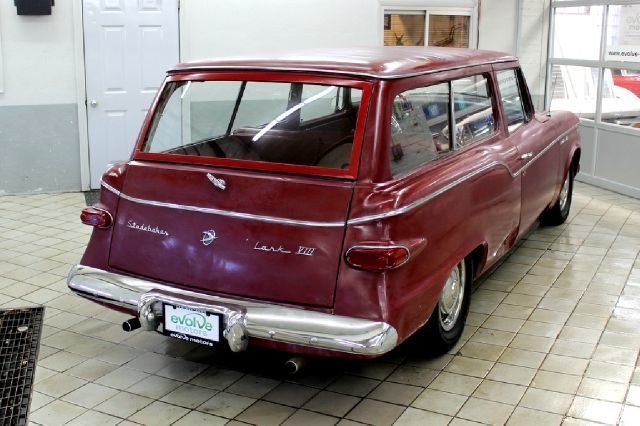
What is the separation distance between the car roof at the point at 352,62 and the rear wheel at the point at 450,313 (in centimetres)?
109

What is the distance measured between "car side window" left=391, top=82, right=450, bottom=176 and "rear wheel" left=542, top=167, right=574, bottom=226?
2.73 m

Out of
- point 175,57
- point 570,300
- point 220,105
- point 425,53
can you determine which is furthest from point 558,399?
point 175,57

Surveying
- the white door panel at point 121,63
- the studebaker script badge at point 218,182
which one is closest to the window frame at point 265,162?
the studebaker script badge at point 218,182

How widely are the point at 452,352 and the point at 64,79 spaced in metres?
5.53

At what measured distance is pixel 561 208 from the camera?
22.1 ft

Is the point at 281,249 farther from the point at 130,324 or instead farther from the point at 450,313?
the point at 450,313

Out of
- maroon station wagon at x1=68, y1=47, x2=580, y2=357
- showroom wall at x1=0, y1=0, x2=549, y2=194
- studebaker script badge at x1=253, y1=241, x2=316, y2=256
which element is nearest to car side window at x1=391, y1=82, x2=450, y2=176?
maroon station wagon at x1=68, y1=47, x2=580, y2=357

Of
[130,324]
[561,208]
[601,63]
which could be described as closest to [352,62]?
[130,324]

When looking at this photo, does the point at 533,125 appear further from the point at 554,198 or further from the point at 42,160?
the point at 42,160

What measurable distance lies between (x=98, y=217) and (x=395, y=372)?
1.77m

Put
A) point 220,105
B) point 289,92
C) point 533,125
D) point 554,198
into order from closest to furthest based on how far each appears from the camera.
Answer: point 289,92 → point 220,105 → point 533,125 → point 554,198

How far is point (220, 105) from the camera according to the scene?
4.41 m

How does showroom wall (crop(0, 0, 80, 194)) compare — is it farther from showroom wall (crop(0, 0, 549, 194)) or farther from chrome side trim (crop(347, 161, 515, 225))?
chrome side trim (crop(347, 161, 515, 225))

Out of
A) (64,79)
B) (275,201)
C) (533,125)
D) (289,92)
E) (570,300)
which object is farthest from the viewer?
(64,79)
